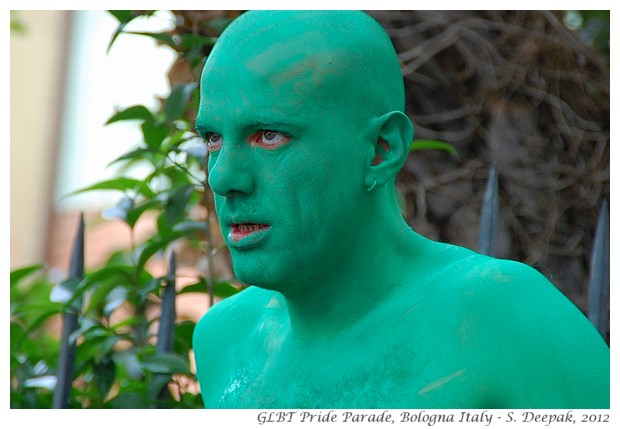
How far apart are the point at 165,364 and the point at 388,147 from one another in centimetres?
82

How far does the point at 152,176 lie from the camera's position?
2438 mm

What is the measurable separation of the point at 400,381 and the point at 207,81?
0.59 metres

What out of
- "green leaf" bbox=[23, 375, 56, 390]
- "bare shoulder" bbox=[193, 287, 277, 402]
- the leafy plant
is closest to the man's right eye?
"bare shoulder" bbox=[193, 287, 277, 402]

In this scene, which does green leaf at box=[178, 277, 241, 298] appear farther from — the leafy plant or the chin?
the chin

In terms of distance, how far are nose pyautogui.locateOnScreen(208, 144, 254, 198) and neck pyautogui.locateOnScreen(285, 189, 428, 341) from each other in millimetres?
201

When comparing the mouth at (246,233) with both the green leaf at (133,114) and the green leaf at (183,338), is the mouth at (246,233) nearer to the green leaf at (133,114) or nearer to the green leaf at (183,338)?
the green leaf at (133,114)

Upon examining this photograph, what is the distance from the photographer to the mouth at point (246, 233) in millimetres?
1567

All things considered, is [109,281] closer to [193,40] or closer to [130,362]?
[130,362]

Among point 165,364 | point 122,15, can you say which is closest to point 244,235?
point 165,364

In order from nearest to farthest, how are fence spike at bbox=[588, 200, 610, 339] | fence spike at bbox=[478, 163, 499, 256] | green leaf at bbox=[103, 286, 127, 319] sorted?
fence spike at bbox=[588, 200, 610, 339] < fence spike at bbox=[478, 163, 499, 256] < green leaf at bbox=[103, 286, 127, 319]

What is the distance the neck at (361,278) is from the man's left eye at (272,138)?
0.20 meters

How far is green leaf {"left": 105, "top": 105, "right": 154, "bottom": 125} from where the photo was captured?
2281 millimetres

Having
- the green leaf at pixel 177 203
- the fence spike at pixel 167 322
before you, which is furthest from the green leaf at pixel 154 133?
the fence spike at pixel 167 322

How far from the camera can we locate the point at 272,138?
156 centimetres
